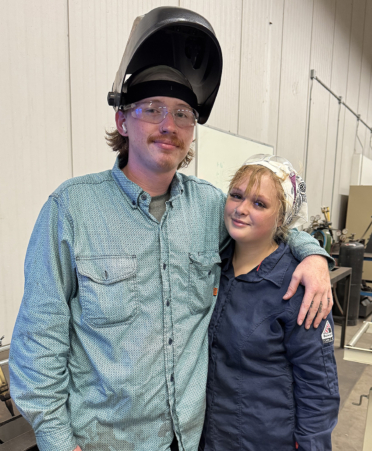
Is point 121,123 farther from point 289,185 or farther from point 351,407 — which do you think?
point 351,407

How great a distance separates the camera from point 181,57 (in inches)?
38.8

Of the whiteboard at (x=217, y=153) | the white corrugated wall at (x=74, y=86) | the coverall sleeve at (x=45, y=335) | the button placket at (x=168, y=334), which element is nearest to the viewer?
the coverall sleeve at (x=45, y=335)

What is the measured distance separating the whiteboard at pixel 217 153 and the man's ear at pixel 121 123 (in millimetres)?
1815

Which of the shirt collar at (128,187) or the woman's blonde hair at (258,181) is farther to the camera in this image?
the woman's blonde hair at (258,181)

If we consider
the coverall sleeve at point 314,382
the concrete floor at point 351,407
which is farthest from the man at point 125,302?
the concrete floor at point 351,407

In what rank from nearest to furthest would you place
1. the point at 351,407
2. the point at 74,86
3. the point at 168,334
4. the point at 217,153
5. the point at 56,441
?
the point at 56,441 → the point at 168,334 → the point at 74,86 → the point at 351,407 → the point at 217,153

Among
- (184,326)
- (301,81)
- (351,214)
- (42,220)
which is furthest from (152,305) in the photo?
(351,214)

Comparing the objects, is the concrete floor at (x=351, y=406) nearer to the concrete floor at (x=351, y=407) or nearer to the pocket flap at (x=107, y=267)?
the concrete floor at (x=351, y=407)

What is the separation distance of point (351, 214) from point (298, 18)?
10.9 ft

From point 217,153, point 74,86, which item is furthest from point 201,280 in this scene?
point 217,153

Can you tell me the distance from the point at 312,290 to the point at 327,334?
14 centimetres

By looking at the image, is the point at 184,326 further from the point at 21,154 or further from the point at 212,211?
the point at 21,154

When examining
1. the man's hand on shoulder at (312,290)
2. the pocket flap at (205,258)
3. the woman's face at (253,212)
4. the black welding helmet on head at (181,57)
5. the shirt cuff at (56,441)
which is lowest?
the shirt cuff at (56,441)

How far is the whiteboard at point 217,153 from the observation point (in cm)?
282
